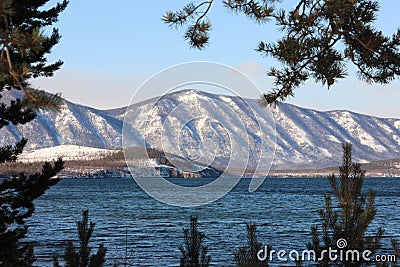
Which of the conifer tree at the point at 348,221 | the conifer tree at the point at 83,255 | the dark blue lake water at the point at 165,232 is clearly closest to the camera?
the conifer tree at the point at 348,221

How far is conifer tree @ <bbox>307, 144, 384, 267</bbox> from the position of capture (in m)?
8.48

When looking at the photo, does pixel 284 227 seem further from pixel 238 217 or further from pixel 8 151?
pixel 8 151

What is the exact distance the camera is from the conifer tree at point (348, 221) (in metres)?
8.48

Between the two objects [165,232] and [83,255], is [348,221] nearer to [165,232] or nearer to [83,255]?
[83,255]

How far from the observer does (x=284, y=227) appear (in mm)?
50656

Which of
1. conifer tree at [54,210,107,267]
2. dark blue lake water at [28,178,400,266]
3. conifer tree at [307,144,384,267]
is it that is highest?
conifer tree at [307,144,384,267]

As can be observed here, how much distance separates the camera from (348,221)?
8.69 m

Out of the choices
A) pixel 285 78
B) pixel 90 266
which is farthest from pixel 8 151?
pixel 285 78

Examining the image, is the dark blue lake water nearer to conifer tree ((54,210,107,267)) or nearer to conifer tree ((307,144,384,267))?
conifer tree ((54,210,107,267))

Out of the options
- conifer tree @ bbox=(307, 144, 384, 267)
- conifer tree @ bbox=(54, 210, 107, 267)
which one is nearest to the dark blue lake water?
conifer tree @ bbox=(54, 210, 107, 267)

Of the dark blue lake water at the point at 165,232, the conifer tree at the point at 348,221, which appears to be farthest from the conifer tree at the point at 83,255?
the dark blue lake water at the point at 165,232

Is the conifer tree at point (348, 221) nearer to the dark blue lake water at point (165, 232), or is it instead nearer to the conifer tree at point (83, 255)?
the conifer tree at point (83, 255)

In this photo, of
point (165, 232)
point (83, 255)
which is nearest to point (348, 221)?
point (83, 255)

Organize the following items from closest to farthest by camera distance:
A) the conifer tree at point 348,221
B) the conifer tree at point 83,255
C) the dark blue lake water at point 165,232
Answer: the conifer tree at point 348,221 < the conifer tree at point 83,255 < the dark blue lake water at point 165,232
